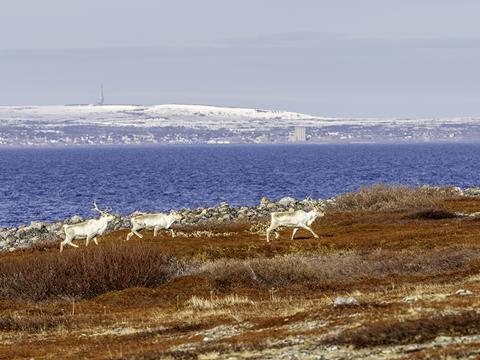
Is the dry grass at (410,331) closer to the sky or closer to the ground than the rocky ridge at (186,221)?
closer to the sky

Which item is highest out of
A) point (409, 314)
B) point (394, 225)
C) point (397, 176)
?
point (409, 314)

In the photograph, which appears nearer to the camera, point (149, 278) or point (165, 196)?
point (149, 278)

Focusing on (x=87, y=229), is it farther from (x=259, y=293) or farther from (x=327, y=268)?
(x=259, y=293)

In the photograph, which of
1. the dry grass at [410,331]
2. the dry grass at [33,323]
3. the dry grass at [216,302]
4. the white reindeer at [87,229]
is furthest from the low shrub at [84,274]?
the dry grass at [410,331]

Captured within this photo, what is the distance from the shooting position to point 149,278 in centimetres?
3244

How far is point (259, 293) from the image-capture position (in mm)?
28391

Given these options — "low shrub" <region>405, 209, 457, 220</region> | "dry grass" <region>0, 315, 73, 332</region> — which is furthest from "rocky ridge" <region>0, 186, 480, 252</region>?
"dry grass" <region>0, 315, 73, 332</region>

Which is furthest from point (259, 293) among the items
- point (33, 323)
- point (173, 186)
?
point (173, 186)

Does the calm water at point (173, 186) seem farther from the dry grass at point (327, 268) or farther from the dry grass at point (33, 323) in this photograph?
the dry grass at point (33, 323)

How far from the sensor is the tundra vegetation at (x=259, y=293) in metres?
16.4

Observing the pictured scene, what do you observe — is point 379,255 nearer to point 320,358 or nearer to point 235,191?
point 320,358

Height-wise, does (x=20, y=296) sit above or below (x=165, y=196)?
above

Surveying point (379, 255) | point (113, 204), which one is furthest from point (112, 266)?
point (113, 204)

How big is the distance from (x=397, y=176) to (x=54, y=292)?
106m
